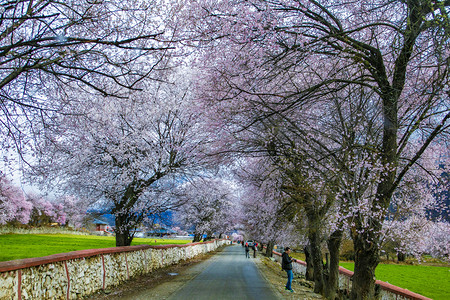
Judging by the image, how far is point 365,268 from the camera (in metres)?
7.36

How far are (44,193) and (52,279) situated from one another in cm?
710

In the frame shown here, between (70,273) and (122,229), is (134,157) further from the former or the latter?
(70,273)

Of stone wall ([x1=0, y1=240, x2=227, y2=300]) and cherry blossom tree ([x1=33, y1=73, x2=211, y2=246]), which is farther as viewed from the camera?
cherry blossom tree ([x1=33, y1=73, x2=211, y2=246])

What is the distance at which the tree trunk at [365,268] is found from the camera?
23.8ft

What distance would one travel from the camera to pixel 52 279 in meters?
7.39

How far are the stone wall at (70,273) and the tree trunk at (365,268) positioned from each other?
6.80 m

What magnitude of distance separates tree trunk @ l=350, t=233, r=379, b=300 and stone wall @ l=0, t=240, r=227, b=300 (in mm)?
6803

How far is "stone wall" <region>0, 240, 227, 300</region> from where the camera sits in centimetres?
618

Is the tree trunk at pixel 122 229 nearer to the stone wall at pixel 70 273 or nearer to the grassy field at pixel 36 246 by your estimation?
the stone wall at pixel 70 273

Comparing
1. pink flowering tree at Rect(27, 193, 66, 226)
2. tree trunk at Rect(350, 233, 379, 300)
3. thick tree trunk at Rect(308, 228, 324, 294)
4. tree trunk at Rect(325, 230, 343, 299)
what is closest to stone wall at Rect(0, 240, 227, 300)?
tree trunk at Rect(350, 233, 379, 300)

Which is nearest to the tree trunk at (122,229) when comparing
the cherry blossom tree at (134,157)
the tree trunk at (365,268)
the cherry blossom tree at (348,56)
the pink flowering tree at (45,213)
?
the cherry blossom tree at (134,157)

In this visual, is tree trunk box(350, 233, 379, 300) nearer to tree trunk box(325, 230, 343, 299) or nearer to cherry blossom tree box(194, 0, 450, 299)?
cherry blossom tree box(194, 0, 450, 299)

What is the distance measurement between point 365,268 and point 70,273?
702 centimetres

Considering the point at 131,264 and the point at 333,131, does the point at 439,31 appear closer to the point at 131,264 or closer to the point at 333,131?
the point at 333,131
